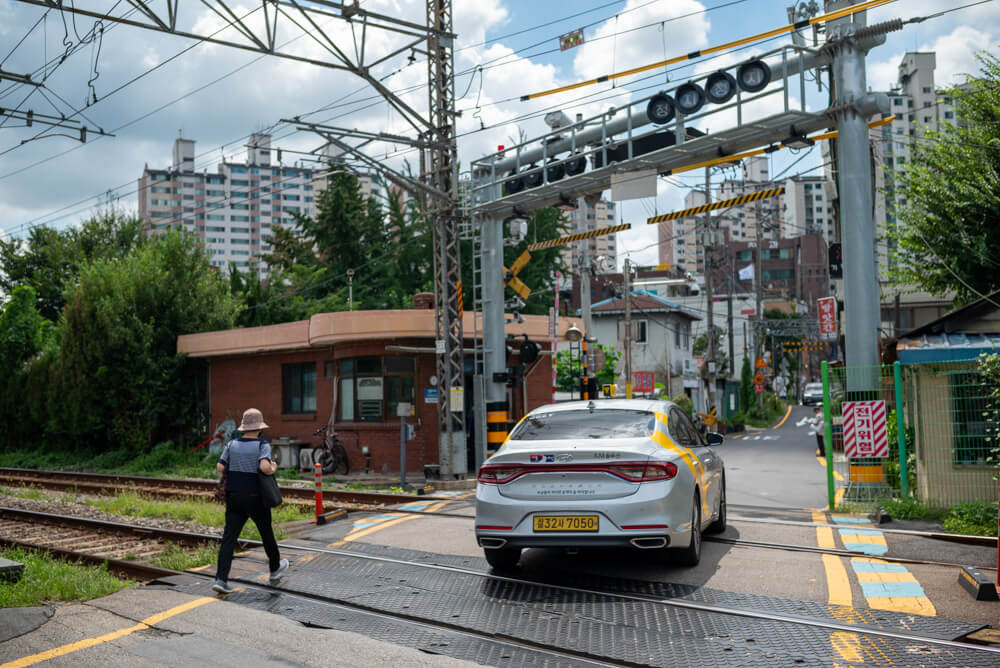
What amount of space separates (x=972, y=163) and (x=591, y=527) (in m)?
15.9

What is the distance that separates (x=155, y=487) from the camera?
71.2ft

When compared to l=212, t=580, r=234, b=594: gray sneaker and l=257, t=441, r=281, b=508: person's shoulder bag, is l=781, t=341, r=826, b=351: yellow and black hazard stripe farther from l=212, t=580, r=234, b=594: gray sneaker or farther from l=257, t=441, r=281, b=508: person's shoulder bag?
l=212, t=580, r=234, b=594: gray sneaker

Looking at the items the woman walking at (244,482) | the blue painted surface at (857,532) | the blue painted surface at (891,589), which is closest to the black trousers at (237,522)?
the woman walking at (244,482)

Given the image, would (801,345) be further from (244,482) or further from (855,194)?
(244,482)

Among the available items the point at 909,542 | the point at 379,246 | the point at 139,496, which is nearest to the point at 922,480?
the point at 909,542

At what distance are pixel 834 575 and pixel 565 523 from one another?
2.62 m

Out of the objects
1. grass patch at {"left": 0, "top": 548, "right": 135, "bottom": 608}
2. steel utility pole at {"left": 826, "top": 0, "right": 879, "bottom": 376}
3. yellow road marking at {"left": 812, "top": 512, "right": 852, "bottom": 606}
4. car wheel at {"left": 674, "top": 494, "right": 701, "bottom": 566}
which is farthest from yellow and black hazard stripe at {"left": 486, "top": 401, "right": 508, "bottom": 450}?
car wheel at {"left": 674, "top": 494, "right": 701, "bottom": 566}

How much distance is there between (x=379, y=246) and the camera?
158ft

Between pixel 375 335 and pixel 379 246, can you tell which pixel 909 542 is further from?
pixel 379 246

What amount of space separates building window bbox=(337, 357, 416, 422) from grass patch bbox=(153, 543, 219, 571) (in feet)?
40.5

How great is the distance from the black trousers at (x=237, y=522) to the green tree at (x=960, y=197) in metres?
16.2

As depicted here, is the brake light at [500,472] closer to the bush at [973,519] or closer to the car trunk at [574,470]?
the car trunk at [574,470]

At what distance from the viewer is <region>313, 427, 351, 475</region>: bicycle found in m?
23.6

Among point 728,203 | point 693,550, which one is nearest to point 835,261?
point 728,203
